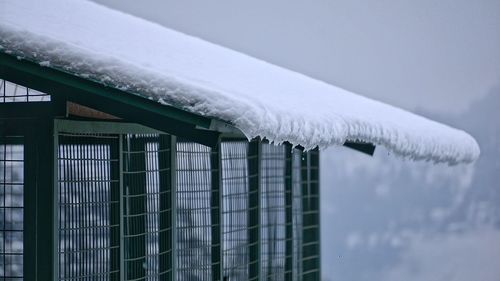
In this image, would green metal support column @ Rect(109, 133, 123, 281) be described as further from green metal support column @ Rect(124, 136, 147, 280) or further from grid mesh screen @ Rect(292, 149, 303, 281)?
grid mesh screen @ Rect(292, 149, 303, 281)

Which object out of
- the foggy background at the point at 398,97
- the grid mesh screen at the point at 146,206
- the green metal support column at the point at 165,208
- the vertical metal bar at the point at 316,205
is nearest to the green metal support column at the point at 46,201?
the grid mesh screen at the point at 146,206

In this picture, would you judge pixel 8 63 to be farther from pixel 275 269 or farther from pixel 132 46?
pixel 275 269

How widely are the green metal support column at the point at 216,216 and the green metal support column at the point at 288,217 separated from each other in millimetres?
2095

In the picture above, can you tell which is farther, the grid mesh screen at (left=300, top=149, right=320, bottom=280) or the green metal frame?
the grid mesh screen at (left=300, top=149, right=320, bottom=280)

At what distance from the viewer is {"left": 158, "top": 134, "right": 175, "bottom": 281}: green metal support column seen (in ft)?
28.7

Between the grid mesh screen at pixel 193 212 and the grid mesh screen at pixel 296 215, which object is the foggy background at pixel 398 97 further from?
the grid mesh screen at pixel 193 212

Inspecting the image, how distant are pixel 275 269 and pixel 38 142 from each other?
459 centimetres

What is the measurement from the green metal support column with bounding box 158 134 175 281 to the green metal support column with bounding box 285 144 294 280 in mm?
3091

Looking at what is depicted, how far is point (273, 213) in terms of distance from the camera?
37.2 feet

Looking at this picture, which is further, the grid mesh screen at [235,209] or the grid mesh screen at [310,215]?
the grid mesh screen at [310,215]

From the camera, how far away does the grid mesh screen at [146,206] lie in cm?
830

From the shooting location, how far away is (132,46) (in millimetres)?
8461

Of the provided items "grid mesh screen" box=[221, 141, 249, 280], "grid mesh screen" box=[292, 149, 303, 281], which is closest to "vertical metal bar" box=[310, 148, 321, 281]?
"grid mesh screen" box=[292, 149, 303, 281]

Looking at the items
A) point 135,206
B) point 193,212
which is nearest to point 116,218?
point 135,206
